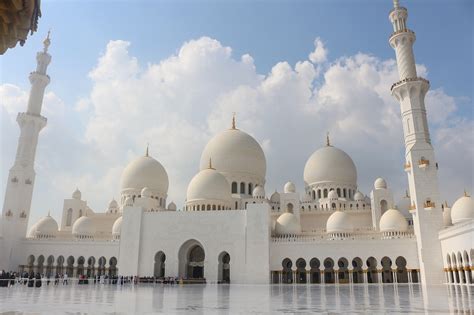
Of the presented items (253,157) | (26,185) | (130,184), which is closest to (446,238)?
(253,157)

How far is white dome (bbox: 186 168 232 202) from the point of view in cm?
2822

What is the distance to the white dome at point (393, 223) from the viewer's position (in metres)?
24.9

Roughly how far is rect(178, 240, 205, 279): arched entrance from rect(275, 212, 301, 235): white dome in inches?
223

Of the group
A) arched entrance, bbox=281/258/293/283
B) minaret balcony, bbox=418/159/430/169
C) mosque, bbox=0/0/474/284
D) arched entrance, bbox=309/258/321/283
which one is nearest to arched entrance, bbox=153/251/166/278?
mosque, bbox=0/0/474/284

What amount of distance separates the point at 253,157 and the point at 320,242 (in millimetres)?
10608

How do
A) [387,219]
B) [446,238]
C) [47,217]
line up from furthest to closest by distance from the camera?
1. [47,217]
2. [387,219]
3. [446,238]

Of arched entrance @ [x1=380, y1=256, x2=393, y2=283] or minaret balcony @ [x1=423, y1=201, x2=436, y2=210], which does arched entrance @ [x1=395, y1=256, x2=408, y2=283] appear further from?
minaret balcony @ [x1=423, y1=201, x2=436, y2=210]

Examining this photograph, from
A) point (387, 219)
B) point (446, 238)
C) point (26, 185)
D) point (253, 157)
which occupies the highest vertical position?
point (253, 157)

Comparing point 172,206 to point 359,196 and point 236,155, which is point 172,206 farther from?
point 359,196

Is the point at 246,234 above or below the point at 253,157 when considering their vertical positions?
below

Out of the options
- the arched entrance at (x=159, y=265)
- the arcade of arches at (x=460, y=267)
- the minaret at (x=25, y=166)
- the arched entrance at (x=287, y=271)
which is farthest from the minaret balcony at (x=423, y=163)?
the minaret at (x=25, y=166)

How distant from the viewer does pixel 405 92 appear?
23.6 metres

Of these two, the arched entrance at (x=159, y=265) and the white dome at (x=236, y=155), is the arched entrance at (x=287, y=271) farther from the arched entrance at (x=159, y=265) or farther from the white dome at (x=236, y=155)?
the white dome at (x=236, y=155)

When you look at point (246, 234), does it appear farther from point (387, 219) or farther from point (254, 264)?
point (387, 219)
